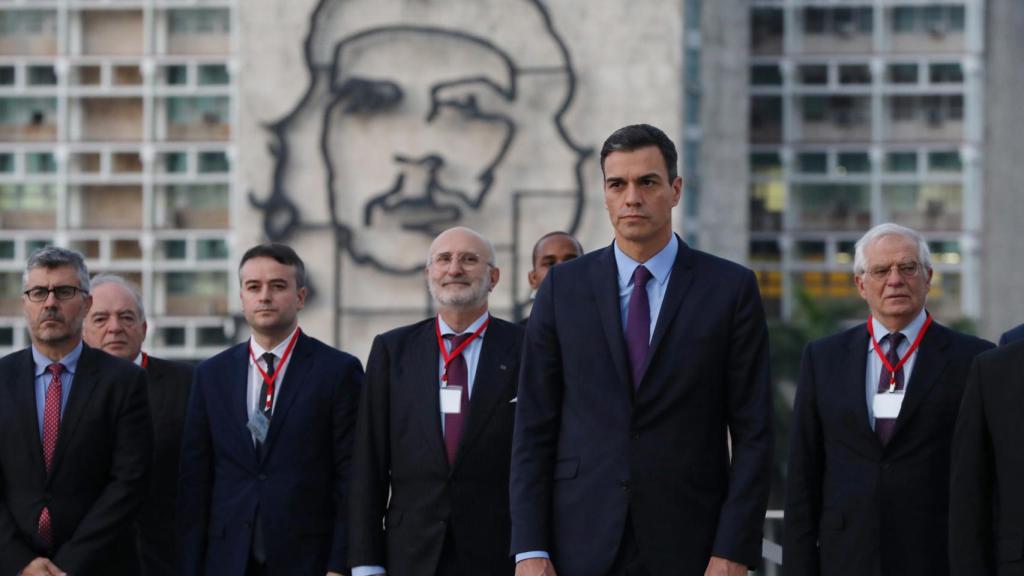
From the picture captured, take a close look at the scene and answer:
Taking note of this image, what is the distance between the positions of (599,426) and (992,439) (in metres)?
1.01

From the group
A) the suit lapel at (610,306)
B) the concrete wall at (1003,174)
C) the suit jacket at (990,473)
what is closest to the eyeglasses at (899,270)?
the suit jacket at (990,473)

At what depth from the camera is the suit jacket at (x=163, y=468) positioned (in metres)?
7.42

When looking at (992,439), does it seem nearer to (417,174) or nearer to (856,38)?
(417,174)

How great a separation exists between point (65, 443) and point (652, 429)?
2.24 meters

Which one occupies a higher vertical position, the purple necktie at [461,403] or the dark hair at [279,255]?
the dark hair at [279,255]

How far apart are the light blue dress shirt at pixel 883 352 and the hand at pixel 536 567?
1394 mm

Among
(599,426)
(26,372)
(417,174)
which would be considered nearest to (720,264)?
(599,426)

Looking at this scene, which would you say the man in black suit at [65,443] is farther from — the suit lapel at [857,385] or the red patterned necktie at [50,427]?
the suit lapel at [857,385]

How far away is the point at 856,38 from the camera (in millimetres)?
58656

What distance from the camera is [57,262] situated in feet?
20.5

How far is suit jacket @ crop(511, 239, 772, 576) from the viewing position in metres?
4.93

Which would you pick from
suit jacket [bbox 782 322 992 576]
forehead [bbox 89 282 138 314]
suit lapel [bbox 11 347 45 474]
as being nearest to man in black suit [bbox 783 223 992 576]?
suit jacket [bbox 782 322 992 576]

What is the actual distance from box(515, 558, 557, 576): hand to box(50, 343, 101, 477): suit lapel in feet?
6.48

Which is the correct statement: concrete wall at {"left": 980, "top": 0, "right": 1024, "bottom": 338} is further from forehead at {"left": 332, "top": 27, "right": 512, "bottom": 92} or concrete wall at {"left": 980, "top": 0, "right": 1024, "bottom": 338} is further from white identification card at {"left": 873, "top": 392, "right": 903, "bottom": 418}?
white identification card at {"left": 873, "top": 392, "right": 903, "bottom": 418}
